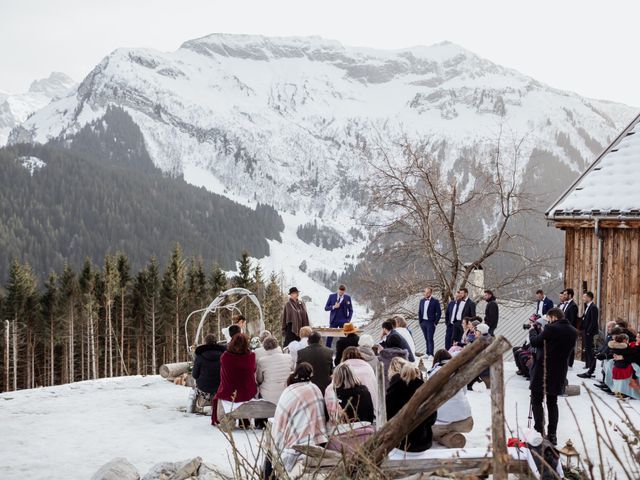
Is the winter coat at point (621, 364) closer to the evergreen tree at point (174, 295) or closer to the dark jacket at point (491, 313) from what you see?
the dark jacket at point (491, 313)

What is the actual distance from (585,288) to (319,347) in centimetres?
784

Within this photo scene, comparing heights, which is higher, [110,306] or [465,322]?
[465,322]

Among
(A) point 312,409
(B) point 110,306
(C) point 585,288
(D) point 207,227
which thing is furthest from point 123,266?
(D) point 207,227

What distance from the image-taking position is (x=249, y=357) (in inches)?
343

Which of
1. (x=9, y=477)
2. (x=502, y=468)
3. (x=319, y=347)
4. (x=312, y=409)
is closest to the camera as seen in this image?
(x=502, y=468)

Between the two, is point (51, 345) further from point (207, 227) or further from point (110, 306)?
point (207, 227)

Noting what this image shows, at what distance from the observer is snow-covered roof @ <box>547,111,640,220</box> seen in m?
12.7

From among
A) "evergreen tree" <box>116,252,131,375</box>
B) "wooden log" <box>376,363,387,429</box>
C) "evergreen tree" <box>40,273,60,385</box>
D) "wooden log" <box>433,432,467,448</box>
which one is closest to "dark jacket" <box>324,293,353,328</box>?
"wooden log" <box>433,432,467,448</box>

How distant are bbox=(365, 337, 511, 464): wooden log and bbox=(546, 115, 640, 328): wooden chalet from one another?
36.0 ft

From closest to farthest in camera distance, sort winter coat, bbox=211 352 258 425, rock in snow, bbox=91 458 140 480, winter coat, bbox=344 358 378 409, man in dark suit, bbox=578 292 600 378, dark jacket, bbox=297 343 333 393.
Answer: rock in snow, bbox=91 458 140 480, winter coat, bbox=344 358 378 409, dark jacket, bbox=297 343 333 393, winter coat, bbox=211 352 258 425, man in dark suit, bbox=578 292 600 378

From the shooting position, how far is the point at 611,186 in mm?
13359

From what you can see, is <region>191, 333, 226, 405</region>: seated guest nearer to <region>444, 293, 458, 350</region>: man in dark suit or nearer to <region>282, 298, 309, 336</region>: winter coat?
<region>282, 298, 309, 336</region>: winter coat

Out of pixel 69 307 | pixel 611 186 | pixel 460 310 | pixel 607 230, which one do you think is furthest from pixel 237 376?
pixel 69 307

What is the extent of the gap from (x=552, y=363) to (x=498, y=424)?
193 inches
